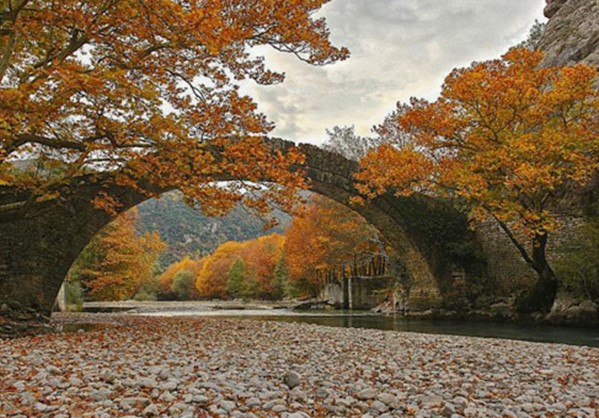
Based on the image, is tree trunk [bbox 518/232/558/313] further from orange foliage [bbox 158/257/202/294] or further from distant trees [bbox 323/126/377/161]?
orange foliage [bbox 158/257/202/294]

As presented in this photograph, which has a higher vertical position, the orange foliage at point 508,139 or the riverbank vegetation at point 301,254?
→ the orange foliage at point 508,139

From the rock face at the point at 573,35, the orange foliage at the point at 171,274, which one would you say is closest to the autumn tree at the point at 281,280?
the rock face at the point at 573,35

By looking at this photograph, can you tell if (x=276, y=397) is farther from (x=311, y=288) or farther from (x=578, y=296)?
(x=311, y=288)

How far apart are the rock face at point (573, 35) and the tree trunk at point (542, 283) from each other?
7950 mm

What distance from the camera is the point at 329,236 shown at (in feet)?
82.9

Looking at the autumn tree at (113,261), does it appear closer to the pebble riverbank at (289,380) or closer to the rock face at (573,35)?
the pebble riverbank at (289,380)

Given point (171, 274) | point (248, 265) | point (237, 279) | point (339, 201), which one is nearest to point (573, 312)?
point (339, 201)

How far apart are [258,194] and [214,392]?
3954 mm

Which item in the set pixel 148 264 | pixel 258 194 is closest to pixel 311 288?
pixel 148 264

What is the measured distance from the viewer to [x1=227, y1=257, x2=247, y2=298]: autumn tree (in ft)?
179

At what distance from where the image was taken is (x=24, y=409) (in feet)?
10.6

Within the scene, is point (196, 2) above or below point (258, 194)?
above

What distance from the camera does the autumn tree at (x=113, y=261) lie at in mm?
24562

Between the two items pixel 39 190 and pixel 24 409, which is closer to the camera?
pixel 24 409
